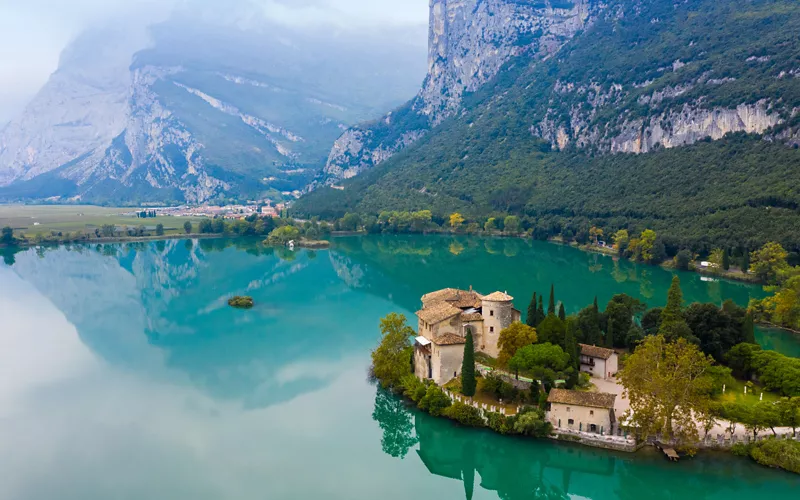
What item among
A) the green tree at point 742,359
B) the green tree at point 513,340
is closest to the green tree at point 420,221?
the green tree at point 513,340

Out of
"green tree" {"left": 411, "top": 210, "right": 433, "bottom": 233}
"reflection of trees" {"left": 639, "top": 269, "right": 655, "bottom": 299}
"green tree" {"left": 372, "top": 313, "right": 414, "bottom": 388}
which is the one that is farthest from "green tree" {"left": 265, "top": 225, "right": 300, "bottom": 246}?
"green tree" {"left": 372, "top": 313, "right": 414, "bottom": 388}

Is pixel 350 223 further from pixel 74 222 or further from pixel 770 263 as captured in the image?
pixel 770 263

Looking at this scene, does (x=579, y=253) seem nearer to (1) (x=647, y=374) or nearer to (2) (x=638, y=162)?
(2) (x=638, y=162)

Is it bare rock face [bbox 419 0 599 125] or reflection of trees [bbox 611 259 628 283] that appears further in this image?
bare rock face [bbox 419 0 599 125]

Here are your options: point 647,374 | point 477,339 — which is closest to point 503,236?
point 477,339

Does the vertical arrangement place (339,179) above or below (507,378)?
above

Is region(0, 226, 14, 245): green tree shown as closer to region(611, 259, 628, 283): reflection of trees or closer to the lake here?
the lake

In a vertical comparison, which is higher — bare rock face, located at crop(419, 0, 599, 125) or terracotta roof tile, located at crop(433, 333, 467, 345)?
bare rock face, located at crop(419, 0, 599, 125)
